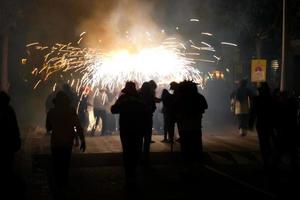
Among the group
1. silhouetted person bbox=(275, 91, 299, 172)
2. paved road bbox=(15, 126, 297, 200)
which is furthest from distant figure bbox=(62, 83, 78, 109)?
silhouetted person bbox=(275, 91, 299, 172)

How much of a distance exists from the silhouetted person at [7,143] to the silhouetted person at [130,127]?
8.33ft

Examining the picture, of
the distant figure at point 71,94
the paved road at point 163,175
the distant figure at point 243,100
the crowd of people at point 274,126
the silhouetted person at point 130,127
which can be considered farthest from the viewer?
the distant figure at point 243,100

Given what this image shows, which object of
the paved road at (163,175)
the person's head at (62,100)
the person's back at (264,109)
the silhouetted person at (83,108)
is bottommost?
the paved road at (163,175)

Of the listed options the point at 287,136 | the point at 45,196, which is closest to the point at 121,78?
→ the point at 287,136

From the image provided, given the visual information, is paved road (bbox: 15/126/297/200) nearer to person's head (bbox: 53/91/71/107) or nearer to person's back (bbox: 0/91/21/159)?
person's back (bbox: 0/91/21/159)

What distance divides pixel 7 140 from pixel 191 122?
14.4ft

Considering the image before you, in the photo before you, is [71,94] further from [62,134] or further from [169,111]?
[62,134]

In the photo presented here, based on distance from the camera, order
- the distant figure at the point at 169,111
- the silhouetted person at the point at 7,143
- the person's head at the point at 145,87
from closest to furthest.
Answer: the silhouetted person at the point at 7,143 < the person's head at the point at 145,87 < the distant figure at the point at 169,111

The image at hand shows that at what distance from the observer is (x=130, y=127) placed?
37.2 feet

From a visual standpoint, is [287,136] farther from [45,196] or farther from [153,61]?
[153,61]

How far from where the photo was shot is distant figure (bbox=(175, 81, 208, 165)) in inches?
492

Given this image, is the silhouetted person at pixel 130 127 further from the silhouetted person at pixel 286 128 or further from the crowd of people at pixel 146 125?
the silhouetted person at pixel 286 128

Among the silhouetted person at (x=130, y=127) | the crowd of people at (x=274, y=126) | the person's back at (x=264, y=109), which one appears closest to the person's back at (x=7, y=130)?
the silhouetted person at (x=130, y=127)

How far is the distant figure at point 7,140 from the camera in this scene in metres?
9.16
